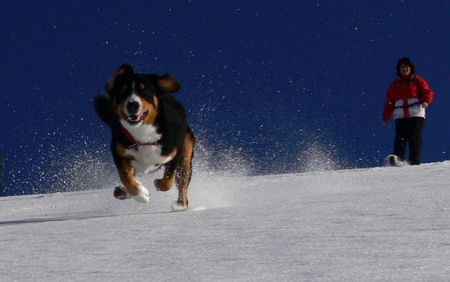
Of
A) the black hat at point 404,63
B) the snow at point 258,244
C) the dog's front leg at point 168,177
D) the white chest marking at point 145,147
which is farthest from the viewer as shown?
the black hat at point 404,63

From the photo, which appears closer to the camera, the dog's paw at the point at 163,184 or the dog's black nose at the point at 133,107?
the dog's black nose at the point at 133,107

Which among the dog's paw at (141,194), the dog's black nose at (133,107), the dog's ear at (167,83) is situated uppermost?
the dog's ear at (167,83)

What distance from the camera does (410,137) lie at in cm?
1100

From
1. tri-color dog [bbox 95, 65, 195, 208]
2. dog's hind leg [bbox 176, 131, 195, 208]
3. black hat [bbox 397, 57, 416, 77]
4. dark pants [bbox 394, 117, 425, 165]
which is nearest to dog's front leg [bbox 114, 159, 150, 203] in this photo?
tri-color dog [bbox 95, 65, 195, 208]

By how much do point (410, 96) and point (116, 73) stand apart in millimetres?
6654

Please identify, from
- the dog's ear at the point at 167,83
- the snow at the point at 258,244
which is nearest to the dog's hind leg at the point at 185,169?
the dog's ear at the point at 167,83

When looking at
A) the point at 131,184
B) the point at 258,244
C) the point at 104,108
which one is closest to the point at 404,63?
the point at 104,108

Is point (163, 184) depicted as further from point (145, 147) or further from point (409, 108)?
point (409, 108)

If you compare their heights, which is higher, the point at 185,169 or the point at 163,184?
the point at 185,169

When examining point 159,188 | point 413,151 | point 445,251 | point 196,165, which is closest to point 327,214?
point 445,251

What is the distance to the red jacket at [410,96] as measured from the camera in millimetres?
10977

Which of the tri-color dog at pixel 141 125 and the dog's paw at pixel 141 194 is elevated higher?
the tri-color dog at pixel 141 125

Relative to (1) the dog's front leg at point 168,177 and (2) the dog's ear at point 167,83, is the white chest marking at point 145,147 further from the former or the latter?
(2) the dog's ear at point 167,83

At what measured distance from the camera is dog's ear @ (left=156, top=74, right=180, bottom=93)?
5.63 m
